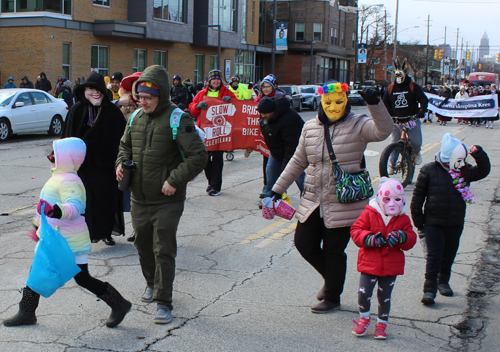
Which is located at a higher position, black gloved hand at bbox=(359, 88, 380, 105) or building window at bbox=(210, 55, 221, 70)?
building window at bbox=(210, 55, 221, 70)

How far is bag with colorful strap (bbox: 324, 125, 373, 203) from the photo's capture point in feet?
14.4

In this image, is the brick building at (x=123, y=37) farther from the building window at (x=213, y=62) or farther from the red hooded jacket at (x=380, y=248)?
the red hooded jacket at (x=380, y=248)

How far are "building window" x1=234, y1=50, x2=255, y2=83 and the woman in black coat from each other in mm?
41828

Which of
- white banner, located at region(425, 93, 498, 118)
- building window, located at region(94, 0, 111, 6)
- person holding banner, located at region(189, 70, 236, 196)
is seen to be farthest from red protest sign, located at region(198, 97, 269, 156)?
building window, located at region(94, 0, 111, 6)

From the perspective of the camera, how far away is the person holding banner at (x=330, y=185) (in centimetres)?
442

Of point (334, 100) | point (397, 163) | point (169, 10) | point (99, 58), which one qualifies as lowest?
point (397, 163)

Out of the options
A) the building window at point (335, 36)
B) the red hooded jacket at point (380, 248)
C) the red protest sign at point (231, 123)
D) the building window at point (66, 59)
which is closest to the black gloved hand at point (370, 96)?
the red hooded jacket at point (380, 248)

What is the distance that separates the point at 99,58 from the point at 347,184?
96.4 ft

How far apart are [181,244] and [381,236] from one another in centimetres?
315

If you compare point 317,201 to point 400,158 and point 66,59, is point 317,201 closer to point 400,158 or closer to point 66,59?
point 400,158

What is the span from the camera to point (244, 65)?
160 ft

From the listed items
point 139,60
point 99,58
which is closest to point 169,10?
point 139,60

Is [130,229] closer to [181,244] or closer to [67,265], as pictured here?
[181,244]

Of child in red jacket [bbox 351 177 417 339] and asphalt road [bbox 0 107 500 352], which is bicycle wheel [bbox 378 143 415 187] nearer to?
asphalt road [bbox 0 107 500 352]
